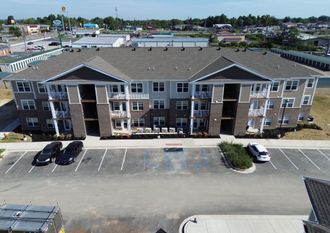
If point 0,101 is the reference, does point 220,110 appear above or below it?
above

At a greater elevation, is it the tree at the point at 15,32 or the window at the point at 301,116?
the tree at the point at 15,32

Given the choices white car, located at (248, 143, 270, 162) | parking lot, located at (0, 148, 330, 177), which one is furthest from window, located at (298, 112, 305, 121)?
white car, located at (248, 143, 270, 162)

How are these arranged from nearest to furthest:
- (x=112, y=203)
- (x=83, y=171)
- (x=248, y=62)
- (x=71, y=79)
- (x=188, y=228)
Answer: (x=188, y=228)
(x=112, y=203)
(x=83, y=171)
(x=71, y=79)
(x=248, y=62)

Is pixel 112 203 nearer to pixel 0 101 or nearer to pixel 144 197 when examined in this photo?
pixel 144 197

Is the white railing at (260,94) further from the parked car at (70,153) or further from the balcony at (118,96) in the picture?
the parked car at (70,153)

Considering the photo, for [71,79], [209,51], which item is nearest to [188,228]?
[71,79]

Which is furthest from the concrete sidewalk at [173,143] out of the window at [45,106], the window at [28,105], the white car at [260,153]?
the window at [28,105]

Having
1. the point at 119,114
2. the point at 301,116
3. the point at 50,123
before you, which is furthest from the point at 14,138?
the point at 301,116
